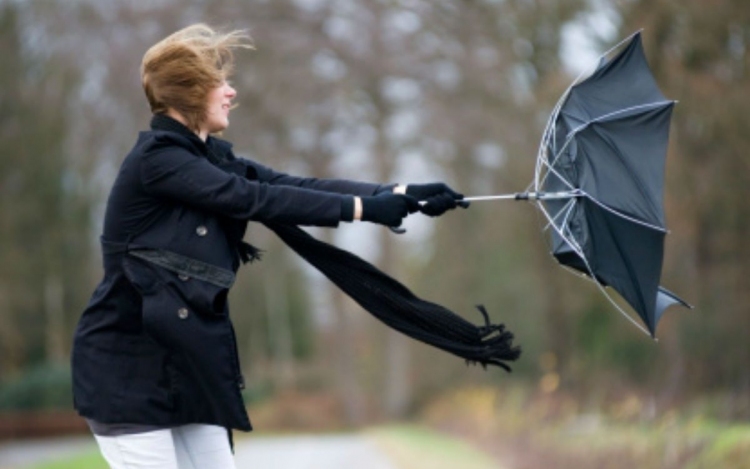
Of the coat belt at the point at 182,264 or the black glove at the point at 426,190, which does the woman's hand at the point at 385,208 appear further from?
the coat belt at the point at 182,264

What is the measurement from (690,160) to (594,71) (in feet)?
56.8

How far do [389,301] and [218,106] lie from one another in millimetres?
968

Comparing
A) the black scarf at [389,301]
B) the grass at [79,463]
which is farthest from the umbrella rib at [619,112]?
the grass at [79,463]

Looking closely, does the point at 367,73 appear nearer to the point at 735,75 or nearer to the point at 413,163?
the point at 413,163

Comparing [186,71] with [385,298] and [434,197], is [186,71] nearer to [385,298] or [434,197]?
[434,197]

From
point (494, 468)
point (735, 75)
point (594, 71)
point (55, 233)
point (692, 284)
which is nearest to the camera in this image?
point (594, 71)

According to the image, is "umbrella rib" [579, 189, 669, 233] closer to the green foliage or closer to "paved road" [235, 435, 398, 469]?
"paved road" [235, 435, 398, 469]

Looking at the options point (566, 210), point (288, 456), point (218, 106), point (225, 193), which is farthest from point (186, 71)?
point (288, 456)

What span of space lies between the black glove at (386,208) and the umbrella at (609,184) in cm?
55

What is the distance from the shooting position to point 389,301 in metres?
5.09

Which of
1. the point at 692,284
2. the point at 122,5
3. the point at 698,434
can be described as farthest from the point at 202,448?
the point at 122,5

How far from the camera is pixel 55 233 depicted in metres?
41.3

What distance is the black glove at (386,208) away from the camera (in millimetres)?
4723

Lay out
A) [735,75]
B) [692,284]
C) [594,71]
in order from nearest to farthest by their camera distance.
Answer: [594,71]
[735,75]
[692,284]
